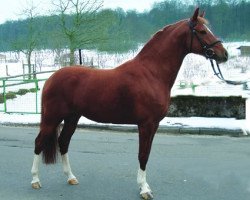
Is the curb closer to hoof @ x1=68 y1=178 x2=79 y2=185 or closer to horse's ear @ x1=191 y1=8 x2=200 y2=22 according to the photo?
hoof @ x1=68 y1=178 x2=79 y2=185

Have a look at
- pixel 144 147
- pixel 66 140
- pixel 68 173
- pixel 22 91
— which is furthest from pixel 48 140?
pixel 22 91

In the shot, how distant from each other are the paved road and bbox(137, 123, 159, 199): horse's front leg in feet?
0.50

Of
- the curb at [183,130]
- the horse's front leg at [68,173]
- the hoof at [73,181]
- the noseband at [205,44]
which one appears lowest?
the curb at [183,130]

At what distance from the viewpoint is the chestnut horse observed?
3.83m

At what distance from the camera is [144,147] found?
3941mm

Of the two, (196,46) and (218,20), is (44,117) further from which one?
(218,20)

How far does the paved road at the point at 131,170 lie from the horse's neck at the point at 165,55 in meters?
1.41

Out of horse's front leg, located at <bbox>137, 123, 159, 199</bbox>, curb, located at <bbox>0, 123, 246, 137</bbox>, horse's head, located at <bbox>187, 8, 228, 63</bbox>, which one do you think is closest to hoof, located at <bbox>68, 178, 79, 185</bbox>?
horse's front leg, located at <bbox>137, 123, 159, 199</bbox>

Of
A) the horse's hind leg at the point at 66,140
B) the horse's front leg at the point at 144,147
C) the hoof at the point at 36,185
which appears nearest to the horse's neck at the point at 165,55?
the horse's front leg at the point at 144,147

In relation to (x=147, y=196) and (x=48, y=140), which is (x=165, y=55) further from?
(x=48, y=140)

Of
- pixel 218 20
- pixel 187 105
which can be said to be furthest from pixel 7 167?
pixel 218 20

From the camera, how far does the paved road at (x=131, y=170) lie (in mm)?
4168

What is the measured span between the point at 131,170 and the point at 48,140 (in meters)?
1.37

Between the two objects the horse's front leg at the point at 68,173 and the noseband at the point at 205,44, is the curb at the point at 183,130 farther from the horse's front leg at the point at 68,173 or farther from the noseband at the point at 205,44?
the noseband at the point at 205,44
